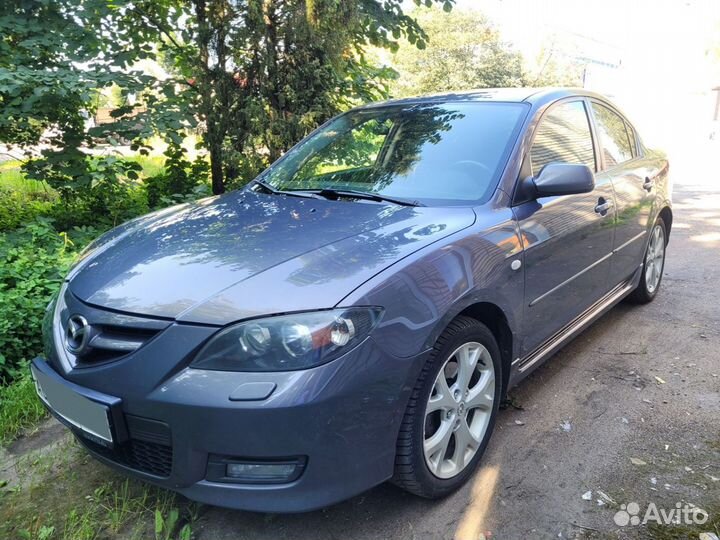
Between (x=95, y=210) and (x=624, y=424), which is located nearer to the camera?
(x=624, y=424)

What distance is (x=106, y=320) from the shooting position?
1881 mm

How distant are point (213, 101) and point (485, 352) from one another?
4.48 m

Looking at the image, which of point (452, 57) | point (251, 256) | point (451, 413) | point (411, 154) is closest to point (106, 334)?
point (251, 256)

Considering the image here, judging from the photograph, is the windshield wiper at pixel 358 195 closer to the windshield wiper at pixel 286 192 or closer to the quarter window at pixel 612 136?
the windshield wiper at pixel 286 192

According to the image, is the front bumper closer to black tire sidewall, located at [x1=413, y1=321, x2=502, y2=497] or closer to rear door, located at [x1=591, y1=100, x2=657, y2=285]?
black tire sidewall, located at [x1=413, y1=321, x2=502, y2=497]

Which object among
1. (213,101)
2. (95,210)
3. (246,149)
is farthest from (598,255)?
(95,210)

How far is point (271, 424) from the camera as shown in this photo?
165 centimetres

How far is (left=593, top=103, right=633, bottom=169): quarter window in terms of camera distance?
353 centimetres

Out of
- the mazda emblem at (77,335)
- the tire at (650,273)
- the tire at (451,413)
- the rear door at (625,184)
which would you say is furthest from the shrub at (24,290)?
the tire at (650,273)

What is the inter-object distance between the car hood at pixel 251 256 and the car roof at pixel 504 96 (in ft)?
3.12

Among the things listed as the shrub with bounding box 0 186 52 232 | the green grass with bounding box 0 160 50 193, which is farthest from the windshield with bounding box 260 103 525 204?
the green grass with bounding box 0 160 50 193

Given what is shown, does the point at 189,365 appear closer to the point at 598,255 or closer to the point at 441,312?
the point at 441,312

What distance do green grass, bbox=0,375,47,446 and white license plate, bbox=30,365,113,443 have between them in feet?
2.75

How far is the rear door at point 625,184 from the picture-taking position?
345cm
